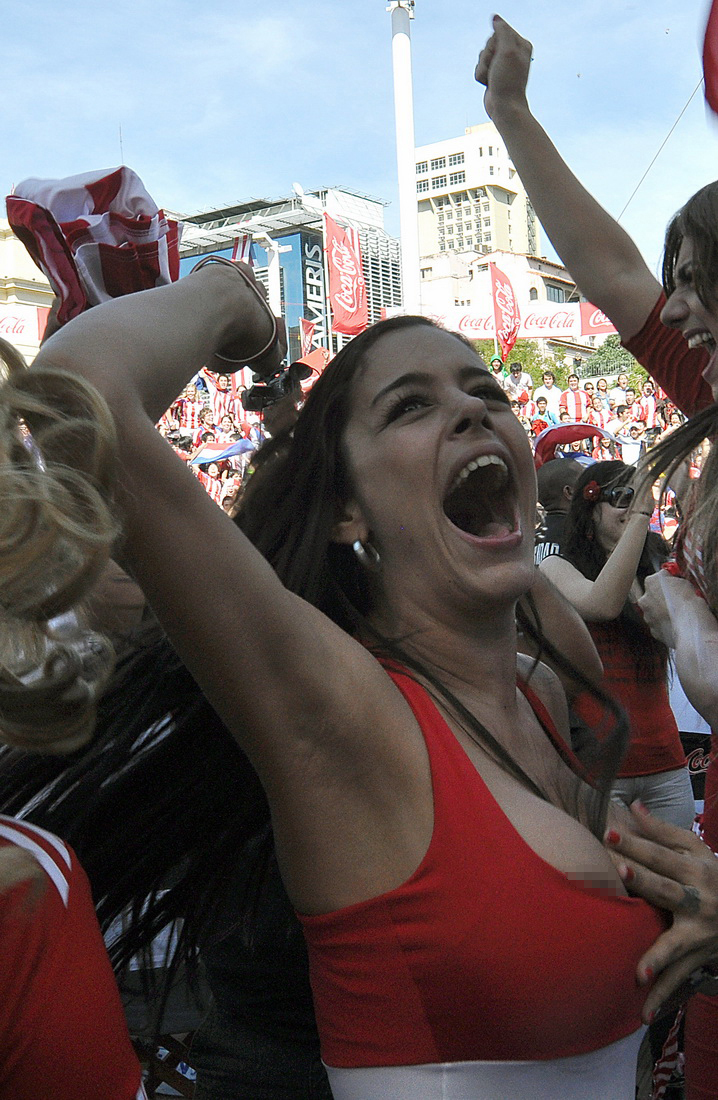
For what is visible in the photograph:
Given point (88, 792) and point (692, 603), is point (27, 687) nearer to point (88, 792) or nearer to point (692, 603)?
point (88, 792)

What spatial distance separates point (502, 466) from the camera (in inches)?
69.9

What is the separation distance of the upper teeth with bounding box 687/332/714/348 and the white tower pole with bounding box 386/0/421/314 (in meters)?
10.5

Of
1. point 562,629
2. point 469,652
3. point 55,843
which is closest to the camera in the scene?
point 55,843

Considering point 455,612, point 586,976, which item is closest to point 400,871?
point 586,976

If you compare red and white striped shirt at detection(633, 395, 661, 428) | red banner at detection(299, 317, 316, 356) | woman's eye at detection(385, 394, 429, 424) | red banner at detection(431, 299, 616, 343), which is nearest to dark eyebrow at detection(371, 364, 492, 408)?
woman's eye at detection(385, 394, 429, 424)

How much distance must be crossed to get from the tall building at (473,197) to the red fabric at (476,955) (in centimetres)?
12201

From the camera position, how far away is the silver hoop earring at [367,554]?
5.28 ft

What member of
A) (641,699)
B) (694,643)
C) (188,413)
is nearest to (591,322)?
(188,413)

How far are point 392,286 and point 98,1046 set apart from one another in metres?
102

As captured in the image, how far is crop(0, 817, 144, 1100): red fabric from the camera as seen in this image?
716mm

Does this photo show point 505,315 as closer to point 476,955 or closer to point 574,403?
point 574,403

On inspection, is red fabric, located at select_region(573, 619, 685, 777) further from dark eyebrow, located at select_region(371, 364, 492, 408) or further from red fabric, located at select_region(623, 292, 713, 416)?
dark eyebrow, located at select_region(371, 364, 492, 408)

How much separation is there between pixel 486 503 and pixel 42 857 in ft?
4.29

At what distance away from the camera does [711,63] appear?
74.0 inches
